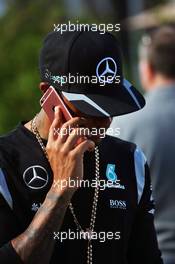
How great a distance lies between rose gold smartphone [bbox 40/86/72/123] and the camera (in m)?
3.03

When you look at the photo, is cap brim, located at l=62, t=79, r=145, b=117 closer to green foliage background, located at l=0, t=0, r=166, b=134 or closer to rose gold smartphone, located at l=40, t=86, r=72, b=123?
rose gold smartphone, located at l=40, t=86, r=72, b=123

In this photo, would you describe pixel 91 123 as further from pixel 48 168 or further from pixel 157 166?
pixel 157 166

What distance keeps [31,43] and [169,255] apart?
5367mm

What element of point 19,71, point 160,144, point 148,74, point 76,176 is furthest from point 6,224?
point 19,71

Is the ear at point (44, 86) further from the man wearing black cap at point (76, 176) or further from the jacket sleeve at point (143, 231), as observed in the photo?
the jacket sleeve at point (143, 231)

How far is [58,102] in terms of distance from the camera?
9.98 ft

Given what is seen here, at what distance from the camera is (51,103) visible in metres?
3.06

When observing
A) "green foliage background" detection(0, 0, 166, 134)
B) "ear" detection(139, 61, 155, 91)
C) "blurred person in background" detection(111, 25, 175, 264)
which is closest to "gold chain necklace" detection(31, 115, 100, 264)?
"blurred person in background" detection(111, 25, 175, 264)

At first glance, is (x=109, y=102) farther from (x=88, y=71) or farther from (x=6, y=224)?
(x=6, y=224)

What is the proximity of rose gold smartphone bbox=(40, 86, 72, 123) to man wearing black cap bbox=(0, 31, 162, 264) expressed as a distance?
0.06 ft

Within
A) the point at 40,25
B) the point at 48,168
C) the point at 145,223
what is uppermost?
the point at 40,25

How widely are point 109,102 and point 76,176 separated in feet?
1.01

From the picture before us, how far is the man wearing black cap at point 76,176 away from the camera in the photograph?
116 inches

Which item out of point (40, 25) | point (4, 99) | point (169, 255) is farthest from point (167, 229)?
point (40, 25)
